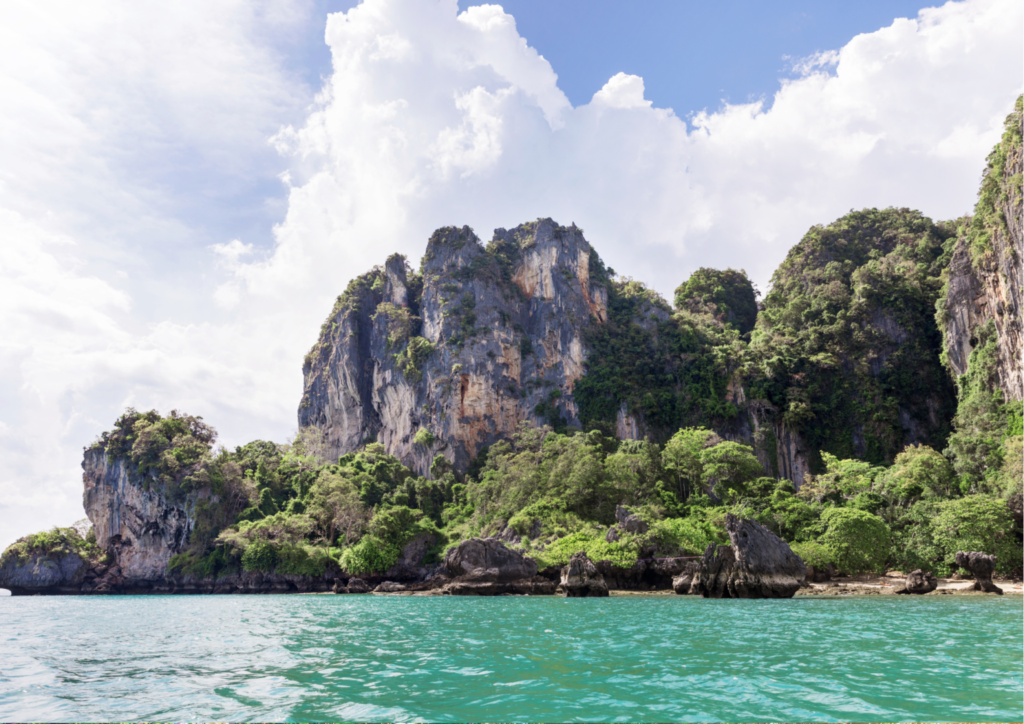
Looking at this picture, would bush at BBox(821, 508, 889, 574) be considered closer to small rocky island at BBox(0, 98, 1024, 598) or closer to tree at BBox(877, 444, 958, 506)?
small rocky island at BBox(0, 98, 1024, 598)

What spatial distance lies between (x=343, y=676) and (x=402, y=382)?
60.5 m

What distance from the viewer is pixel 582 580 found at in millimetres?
31672

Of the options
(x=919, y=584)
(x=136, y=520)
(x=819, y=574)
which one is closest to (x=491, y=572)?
(x=819, y=574)

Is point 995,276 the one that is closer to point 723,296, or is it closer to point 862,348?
point 862,348

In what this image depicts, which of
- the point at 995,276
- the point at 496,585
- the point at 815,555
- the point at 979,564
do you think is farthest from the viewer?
the point at 995,276

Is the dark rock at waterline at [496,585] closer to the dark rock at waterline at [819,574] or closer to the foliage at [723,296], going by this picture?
the dark rock at waterline at [819,574]

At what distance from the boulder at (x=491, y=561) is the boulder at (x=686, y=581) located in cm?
913

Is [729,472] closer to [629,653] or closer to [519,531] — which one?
[519,531]

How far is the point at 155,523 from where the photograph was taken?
189 feet

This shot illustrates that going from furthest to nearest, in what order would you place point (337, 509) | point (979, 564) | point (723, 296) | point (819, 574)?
point (723, 296) → point (337, 509) → point (819, 574) → point (979, 564)

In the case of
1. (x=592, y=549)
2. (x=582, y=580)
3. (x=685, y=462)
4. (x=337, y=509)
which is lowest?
(x=582, y=580)

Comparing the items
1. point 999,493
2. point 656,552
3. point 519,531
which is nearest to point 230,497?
point 519,531

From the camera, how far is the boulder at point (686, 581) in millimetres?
30906

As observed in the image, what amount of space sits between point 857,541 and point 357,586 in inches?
1355
